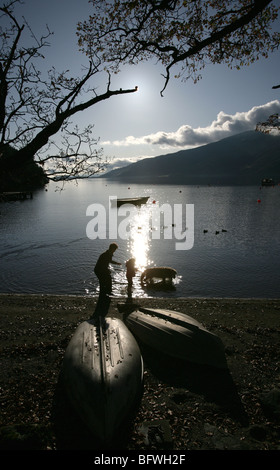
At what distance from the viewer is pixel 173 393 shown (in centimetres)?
807

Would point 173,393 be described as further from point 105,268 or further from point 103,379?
point 105,268

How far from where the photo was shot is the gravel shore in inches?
246

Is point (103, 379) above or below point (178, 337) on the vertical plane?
above

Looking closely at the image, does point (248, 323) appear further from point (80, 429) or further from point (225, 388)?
point (80, 429)

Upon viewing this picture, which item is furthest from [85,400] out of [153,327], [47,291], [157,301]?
[47,291]

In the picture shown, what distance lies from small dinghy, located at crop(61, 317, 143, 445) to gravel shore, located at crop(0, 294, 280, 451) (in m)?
0.54

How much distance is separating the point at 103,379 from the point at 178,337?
12.3ft

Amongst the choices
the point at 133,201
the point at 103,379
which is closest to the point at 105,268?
the point at 103,379

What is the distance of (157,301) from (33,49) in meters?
13.9

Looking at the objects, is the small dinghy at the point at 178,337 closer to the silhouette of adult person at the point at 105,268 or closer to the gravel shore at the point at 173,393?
the gravel shore at the point at 173,393

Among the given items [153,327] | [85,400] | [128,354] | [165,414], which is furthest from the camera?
[153,327]

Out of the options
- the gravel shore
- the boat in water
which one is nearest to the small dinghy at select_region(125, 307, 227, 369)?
the gravel shore

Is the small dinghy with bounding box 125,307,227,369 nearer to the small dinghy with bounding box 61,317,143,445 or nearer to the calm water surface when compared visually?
the small dinghy with bounding box 61,317,143,445

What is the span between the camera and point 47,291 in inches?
811
